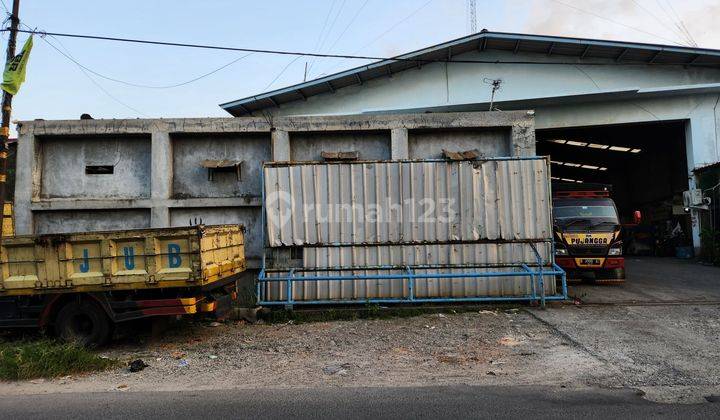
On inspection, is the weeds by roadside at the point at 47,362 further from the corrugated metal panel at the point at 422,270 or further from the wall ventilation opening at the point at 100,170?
the wall ventilation opening at the point at 100,170

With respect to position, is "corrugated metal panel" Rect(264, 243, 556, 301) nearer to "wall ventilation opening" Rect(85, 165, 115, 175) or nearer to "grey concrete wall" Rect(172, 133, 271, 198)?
"grey concrete wall" Rect(172, 133, 271, 198)

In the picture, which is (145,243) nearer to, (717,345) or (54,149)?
(54,149)

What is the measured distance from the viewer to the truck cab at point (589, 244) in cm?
1204

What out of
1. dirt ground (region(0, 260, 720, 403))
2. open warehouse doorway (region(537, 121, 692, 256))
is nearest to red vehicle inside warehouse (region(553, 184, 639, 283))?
dirt ground (region(0, 260, 720, 403))

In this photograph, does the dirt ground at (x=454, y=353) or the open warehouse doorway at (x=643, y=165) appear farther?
the open warehouse doorway at (x=643, y=165)

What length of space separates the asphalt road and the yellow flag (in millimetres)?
5615

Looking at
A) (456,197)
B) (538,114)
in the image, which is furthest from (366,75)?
(456,197)

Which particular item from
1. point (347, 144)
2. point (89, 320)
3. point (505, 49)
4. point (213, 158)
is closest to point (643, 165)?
point (505, 49)

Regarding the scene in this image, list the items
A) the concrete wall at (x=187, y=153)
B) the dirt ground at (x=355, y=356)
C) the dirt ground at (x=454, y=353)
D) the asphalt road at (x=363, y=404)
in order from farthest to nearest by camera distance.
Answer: the concrete wall at (x=187, y=153) → the dirt ground at (x=355, y=356) → the dirt ground at (x=454, y=353) → the asphalt road at (x=363, y=404)

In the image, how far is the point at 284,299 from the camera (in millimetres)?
9711

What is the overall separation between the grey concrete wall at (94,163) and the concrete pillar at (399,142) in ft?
19.4

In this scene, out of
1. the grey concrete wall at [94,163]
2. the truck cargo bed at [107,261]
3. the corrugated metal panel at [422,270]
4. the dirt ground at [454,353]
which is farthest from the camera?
the grey concrete wall at [94,163]

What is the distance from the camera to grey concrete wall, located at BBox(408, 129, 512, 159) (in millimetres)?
11719

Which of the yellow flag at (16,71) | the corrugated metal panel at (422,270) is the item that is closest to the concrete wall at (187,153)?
the corrugated metal panel at (422,270)
